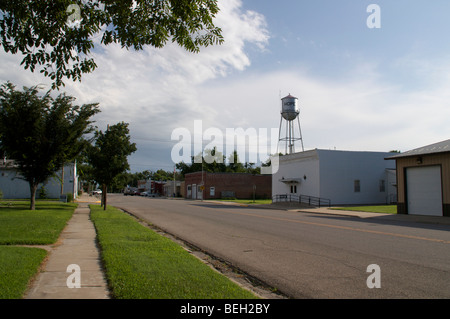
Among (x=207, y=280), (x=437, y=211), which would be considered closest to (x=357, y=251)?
(x=207, y=280)

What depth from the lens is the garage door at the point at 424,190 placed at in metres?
22.4

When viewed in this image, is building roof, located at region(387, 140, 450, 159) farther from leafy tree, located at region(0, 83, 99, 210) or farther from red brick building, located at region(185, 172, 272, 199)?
red brick building, located at region(185, 172, 272, 199)

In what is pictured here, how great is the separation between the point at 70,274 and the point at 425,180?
23326 millimetres

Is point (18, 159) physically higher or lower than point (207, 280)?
higher

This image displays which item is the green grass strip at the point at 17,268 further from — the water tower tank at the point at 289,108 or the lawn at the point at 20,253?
Answer: the water tower tank at the point at 289,108

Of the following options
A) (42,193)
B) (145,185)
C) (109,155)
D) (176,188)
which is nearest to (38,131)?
(109,155)

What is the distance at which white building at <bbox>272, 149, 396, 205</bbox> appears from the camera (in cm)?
3597

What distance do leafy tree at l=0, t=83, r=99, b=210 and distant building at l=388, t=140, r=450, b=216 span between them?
22.3 meters

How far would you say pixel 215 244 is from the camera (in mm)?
10375

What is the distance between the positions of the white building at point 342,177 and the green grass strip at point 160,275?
29.0 metres

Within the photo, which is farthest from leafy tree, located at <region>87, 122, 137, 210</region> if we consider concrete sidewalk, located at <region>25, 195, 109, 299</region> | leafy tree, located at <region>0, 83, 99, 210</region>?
concrete sidewalk, located at <region>25, 195, 109, 299</region>

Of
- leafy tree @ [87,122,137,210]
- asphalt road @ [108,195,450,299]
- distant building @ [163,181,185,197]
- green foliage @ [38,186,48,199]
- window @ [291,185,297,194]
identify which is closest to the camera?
asphalt road @ [108,195,450,299]

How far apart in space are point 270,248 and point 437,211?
694 inches
